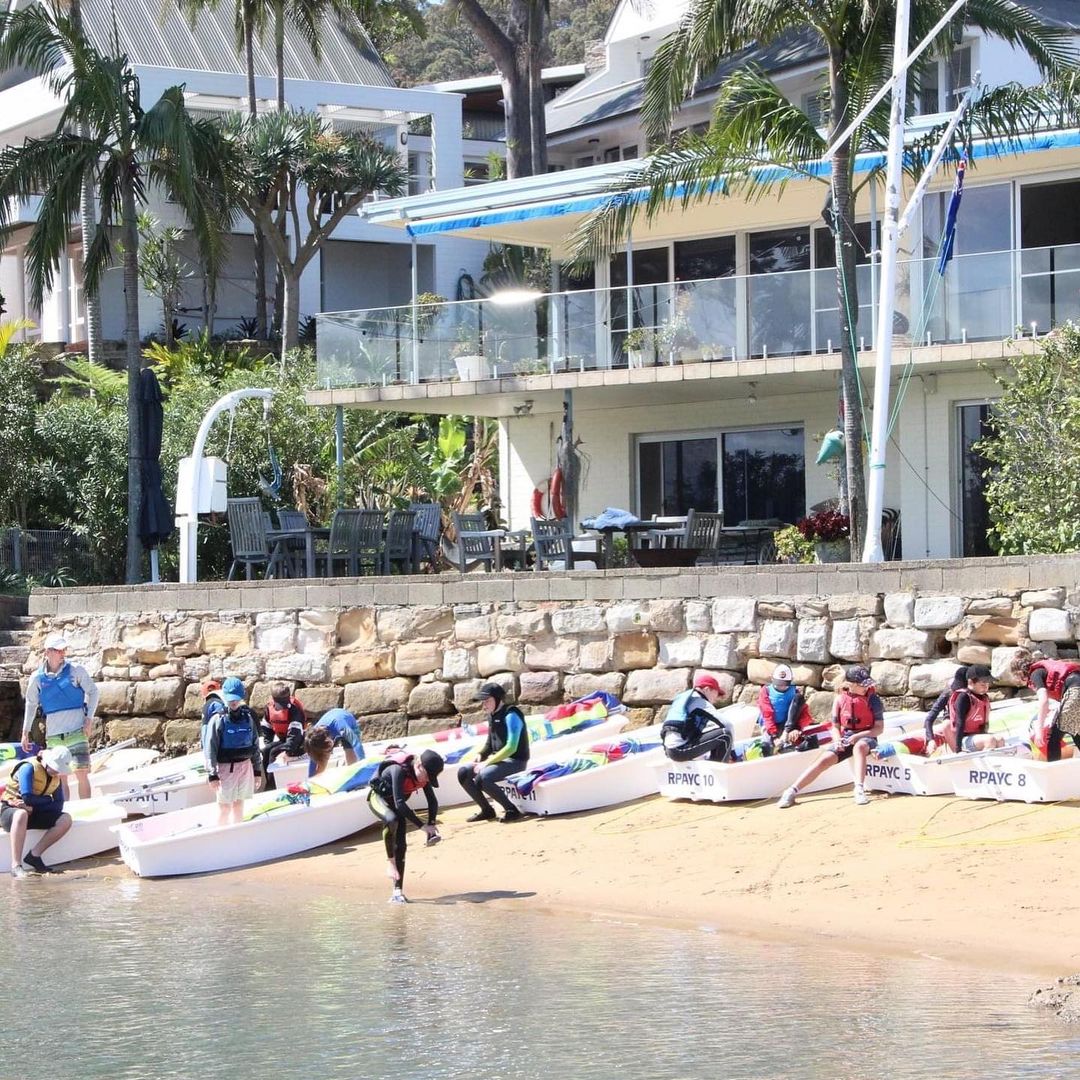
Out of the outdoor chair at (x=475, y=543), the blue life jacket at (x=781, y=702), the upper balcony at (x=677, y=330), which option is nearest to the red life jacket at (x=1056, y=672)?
the blue life jacket at (x=781, y=702)

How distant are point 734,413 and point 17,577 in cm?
1042

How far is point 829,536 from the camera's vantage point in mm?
19984

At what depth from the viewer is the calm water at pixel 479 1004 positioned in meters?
8.75

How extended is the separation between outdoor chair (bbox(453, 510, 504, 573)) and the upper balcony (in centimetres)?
255

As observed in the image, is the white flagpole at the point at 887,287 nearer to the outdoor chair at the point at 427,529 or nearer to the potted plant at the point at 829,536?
the potted plant at the point at 829,536

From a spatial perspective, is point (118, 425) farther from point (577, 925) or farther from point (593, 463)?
point (577, 925)

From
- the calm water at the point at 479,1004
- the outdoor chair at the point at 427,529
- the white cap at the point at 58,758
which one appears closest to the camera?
the calm water at the point at 479,1004

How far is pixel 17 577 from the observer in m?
24.8

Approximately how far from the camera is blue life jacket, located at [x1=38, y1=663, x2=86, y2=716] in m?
15.9

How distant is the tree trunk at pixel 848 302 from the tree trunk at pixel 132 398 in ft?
30.7

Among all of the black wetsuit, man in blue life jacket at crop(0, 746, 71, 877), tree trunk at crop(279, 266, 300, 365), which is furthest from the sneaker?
tree trunk at crop(279, 266, 300, 365)

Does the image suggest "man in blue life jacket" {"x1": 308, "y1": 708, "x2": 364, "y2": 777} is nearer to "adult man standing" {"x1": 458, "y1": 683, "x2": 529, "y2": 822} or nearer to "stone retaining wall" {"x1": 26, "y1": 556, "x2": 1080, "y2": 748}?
"adult man standing" {"x1": 458, "y1": 683, "x2": 529, "y2": 822}

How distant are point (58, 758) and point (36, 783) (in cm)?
109

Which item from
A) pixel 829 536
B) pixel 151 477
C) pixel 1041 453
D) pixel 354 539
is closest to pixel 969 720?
pixel 1041 453
